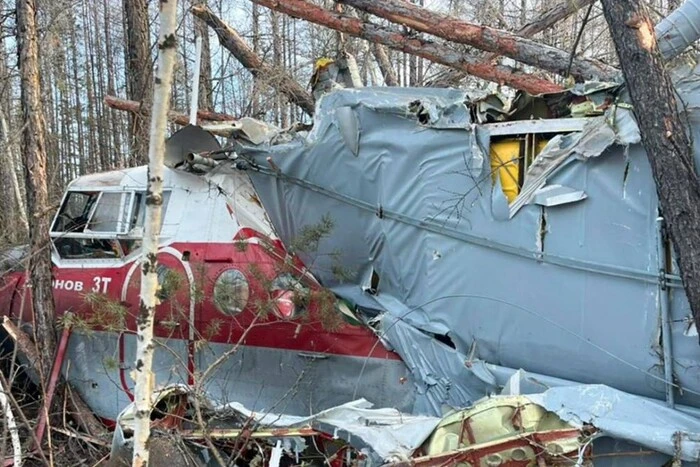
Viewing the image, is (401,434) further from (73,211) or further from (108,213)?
(73,211)

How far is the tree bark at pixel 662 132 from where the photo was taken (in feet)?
11.4

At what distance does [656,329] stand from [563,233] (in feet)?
2.72

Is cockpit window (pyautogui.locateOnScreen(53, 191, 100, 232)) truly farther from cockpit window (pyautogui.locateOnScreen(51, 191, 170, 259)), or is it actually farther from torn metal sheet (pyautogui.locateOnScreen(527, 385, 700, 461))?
torn metal sheet (pyautogui.locateOnScreen(527, 385, 700, 461))

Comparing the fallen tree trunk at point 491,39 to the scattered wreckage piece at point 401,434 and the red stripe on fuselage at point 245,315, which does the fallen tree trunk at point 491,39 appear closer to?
the red stripe on fuselage at point 245,315

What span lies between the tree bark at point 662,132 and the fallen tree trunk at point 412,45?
270 centimetres

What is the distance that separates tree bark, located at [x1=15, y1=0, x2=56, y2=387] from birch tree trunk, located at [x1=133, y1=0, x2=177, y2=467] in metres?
3.33

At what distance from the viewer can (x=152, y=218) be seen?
305cm

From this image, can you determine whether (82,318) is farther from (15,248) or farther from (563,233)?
(563,233)

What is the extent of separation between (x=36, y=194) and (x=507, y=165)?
4.29m

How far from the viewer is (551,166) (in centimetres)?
429

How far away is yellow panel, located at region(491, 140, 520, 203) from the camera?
15.1 ft

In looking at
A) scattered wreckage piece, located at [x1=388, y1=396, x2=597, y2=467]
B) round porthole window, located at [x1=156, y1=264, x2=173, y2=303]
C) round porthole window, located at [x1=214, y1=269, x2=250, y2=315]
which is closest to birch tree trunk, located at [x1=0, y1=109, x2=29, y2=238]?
round porthole window, located at [x1=156, y1=264, x2=173, y2=303]

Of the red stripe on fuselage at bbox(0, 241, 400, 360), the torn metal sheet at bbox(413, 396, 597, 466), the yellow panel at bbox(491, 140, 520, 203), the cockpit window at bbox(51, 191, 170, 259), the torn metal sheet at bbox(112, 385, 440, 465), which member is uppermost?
the yellow panel at bbox(491, 140, 520, 203)

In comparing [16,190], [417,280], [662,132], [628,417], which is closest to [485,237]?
[417,280]
